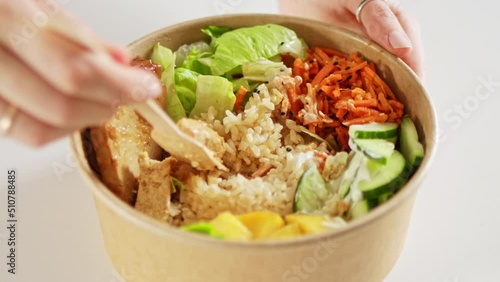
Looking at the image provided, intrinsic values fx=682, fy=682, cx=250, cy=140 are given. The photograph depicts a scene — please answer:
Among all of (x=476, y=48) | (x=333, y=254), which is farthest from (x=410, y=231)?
(x=476, y=48)

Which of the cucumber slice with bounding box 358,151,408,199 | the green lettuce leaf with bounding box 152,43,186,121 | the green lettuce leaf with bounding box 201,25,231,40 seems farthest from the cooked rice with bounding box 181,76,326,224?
the green lettuce leaf with bounding box 201,25,231,40

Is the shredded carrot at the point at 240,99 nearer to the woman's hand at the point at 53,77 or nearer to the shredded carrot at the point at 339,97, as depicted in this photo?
the shredded carrot at the point at 339,97

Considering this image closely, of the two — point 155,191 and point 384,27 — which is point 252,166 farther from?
point 384,27

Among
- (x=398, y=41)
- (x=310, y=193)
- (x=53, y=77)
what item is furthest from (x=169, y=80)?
(x=53, y=77)

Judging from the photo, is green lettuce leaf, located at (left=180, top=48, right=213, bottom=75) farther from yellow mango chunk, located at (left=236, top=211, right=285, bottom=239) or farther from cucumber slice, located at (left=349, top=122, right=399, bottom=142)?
yellow mango chunk, located at (left=236, top=211, right=285, bottom=239)

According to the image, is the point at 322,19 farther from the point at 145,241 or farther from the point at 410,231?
the point at 145,241

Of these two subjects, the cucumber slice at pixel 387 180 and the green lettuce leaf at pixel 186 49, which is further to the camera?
the green lettuce leaf at pixel 186 49

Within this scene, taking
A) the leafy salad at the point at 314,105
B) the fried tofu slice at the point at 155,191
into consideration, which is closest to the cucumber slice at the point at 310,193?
the leafy salad at the point at 314,105
